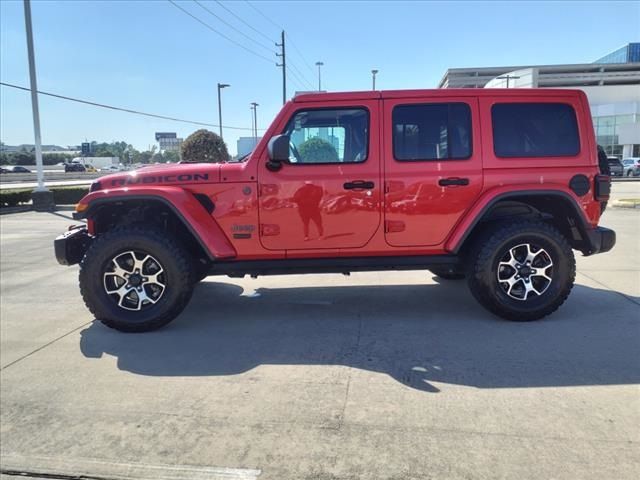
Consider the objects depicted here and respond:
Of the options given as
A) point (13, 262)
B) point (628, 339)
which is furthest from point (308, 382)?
point (13, 262)

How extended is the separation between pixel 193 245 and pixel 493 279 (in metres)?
2.89

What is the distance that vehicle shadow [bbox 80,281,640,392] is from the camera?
137 inches

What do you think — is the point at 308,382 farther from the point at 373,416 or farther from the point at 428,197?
the point at 428,197

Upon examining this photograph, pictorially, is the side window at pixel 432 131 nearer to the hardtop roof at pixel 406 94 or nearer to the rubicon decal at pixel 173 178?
the hardtop roof at pixel 406 94

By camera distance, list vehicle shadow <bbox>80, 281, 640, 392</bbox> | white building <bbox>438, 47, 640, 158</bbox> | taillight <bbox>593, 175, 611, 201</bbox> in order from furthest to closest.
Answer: white building <bbox>438, 47, 640, 158</bbox> < taillight <bbox>593, 175, 611, 201</bbox> < vehicle shadow <bbox>80, 281, 640, 392</bbox>

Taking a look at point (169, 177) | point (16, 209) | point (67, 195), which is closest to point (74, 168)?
point (67, 195)

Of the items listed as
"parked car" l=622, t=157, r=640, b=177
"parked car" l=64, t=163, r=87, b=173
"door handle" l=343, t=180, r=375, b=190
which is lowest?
"door handle" l=343, t=180, r=375, b=190

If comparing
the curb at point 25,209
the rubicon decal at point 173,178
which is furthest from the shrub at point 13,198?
the rubicon decal at point 173,178

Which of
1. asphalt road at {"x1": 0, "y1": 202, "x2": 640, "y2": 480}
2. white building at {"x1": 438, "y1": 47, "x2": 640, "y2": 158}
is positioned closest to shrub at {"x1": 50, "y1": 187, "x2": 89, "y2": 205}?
asphalt road at {"x1": 0, "y1": 202, "x2": 640, "y2": 480}

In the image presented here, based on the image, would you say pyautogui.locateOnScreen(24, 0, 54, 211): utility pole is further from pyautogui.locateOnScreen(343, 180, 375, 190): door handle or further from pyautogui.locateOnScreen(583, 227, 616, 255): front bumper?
pyautogui.locateOnScreen(583, 227, 616, 255): front bumper

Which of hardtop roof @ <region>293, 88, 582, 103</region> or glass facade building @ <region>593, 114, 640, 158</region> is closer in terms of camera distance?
hardtop roof @ <region>293, 88, 582, 103</region>

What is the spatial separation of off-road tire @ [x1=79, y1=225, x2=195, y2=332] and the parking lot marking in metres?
1.87

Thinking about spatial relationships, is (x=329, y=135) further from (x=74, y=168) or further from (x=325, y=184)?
(x=74, y=168)

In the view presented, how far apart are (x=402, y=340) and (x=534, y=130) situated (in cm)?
234
